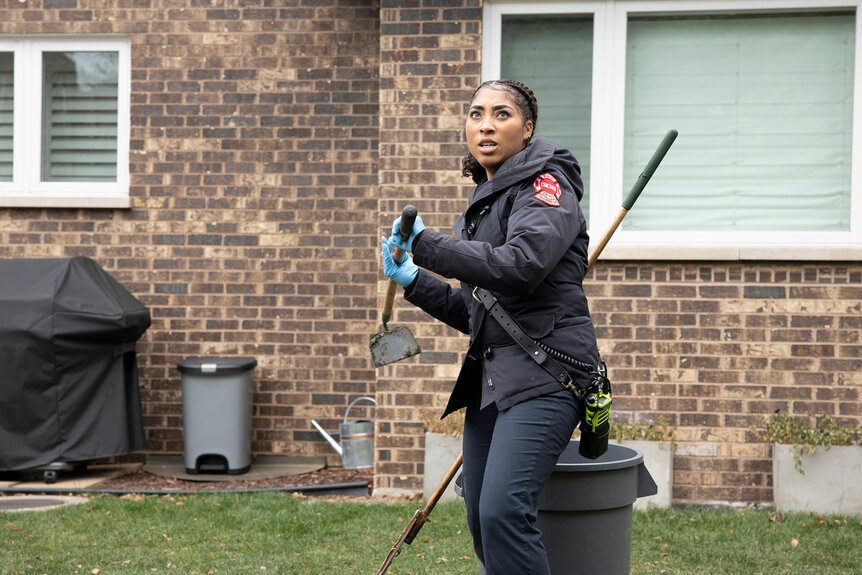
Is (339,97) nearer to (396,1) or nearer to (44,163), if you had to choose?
(396,1)

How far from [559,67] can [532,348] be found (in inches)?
156

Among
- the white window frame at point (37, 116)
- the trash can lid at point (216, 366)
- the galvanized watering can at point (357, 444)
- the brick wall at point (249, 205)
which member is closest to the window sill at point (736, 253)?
the brick wall at point (249, 205)

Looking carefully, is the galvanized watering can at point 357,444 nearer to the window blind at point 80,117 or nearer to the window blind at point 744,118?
the window blind at point 744,118

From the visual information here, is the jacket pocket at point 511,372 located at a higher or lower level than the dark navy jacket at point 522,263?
lower

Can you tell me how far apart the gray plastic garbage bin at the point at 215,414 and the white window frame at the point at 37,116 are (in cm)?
170

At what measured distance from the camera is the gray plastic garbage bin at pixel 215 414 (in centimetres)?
705

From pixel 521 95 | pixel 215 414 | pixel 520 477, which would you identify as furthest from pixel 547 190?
pixel 215 414

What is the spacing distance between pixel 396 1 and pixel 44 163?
131 inches

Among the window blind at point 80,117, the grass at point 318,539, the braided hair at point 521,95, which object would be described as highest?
the window blind at point 80,117

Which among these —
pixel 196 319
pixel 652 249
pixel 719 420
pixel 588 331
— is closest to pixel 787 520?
pixel 719 420

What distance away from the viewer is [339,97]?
741 cm

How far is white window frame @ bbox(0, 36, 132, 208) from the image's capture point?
763cm

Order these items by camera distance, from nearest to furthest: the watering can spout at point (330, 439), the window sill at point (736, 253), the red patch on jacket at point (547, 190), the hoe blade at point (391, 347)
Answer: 1. the red patch on jacket at point (547, 190)
2. the hoe blade at point (391, 347)
3. the window sill at point (736, 253)
4. the watering can spout at point (330, 439)

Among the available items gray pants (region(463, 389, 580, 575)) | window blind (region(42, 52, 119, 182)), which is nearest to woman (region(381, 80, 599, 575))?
gray pants (region(463, 389, 580, 575))
